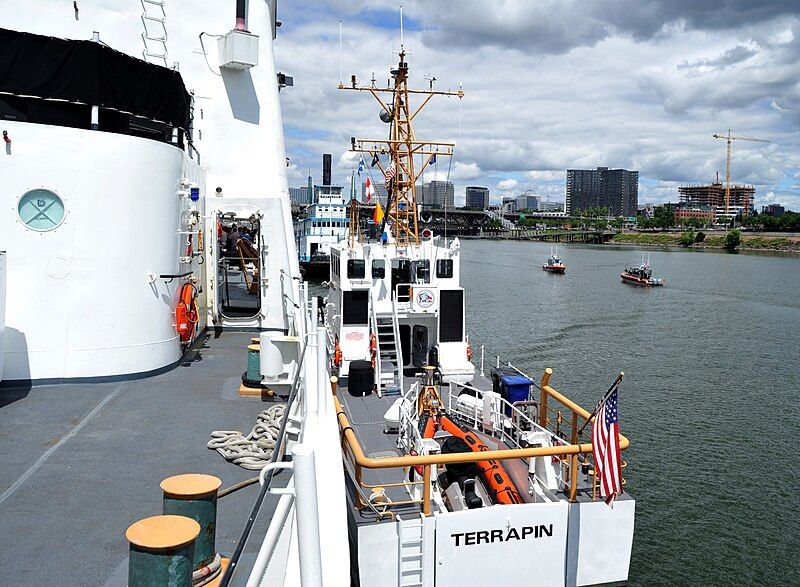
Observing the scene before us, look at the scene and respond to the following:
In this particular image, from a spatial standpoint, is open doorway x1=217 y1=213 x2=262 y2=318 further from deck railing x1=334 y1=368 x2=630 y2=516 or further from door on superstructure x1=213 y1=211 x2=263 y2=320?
deck railing x1=334 y1=368 x2=630 y2=516

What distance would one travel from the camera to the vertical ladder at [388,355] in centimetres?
1337

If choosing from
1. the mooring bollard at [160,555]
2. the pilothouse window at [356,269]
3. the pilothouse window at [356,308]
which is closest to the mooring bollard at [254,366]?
the mooring bollard at [160,555]

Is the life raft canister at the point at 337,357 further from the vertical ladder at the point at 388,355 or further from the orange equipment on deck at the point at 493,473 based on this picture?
the orange equipment on deck at the point at 493,473

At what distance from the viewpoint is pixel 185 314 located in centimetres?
933

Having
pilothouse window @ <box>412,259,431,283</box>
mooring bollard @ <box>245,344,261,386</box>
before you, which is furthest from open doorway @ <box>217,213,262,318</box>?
mooring bollard @ <box>245,344,261,386</box>

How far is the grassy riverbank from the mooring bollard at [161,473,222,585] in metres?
129

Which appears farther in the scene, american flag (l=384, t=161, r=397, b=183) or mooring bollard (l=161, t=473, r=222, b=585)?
american flag (l=384, t=161, r=397, b=183)

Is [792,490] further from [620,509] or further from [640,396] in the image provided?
[620,509]

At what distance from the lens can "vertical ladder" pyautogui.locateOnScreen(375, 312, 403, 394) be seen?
13367 millimetres

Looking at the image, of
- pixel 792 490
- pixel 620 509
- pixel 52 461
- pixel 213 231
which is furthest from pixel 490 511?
pixel 792 490

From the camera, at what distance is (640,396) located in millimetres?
22219

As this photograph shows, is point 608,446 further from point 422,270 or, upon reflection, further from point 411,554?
point 422,270

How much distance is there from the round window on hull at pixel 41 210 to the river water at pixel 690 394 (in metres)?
10.8

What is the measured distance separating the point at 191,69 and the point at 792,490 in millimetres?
16550
